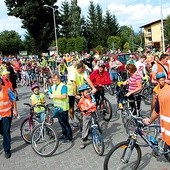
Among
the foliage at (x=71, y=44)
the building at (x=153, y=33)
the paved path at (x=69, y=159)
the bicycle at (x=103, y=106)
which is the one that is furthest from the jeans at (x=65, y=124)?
the building at (x=153, y=33)

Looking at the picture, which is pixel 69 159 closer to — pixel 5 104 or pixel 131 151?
pixel 5 104

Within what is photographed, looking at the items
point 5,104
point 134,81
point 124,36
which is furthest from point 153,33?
point 5,104

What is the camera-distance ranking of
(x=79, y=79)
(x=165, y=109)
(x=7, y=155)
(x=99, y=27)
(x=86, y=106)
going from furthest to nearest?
(x=99, y=27) → (x=79, y=79) → (x=7, y=155) → (x=86, y=106) → (x=165, y=109)

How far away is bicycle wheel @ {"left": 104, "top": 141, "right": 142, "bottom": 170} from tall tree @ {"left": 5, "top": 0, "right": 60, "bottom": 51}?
52.8 meters

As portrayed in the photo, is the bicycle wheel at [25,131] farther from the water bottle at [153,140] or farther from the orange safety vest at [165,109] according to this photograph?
the orange safety vest at [165,109]

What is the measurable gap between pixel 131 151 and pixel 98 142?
1.74 m

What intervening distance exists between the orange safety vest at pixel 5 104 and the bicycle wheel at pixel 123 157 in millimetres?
2705

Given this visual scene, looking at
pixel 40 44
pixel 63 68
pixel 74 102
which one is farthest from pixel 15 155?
pixel 40 44

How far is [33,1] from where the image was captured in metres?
57.9

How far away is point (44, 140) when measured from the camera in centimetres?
762

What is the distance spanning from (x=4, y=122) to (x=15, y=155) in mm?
808

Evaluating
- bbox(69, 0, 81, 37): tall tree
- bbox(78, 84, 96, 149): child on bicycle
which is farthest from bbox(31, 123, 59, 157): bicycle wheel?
bbox(69, 0, 81, 37): tall tree

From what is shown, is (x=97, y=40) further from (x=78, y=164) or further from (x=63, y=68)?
(x=78, y=164)

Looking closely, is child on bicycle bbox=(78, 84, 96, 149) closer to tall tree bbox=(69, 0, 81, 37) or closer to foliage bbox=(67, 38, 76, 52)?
foliage bbox=(67, 38, 76, 52)
